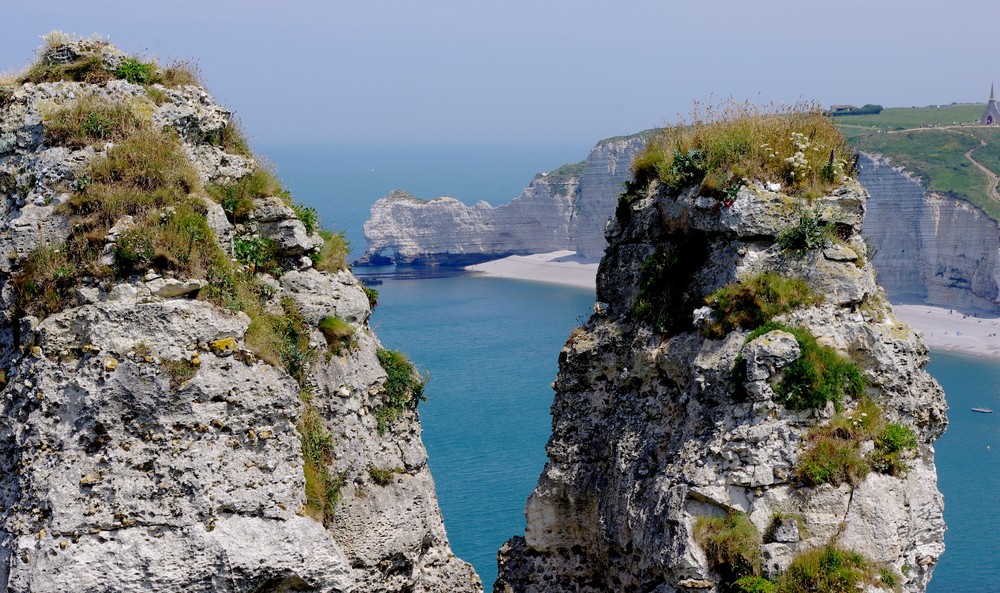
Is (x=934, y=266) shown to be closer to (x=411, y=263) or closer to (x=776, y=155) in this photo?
(x=411, y=263)

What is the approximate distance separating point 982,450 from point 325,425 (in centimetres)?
5477

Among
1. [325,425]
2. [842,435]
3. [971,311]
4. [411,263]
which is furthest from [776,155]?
[411,263]

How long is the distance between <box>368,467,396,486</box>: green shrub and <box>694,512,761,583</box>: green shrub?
15.9ft

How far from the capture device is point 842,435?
13.2 meters

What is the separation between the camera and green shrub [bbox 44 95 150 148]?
47.1 ft

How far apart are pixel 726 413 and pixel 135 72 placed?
412 inches

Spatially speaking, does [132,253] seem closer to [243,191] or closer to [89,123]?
[89,123]

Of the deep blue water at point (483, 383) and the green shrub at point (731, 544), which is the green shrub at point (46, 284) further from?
the green shrub at point (731, 544)

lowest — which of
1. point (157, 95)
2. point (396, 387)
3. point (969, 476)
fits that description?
point (969, 476)

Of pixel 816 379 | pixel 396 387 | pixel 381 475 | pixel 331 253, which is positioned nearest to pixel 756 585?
pixel 816 379

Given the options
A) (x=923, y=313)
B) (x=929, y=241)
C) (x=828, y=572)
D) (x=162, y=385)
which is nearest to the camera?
(x=162, y=385)

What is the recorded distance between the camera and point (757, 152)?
602 inches

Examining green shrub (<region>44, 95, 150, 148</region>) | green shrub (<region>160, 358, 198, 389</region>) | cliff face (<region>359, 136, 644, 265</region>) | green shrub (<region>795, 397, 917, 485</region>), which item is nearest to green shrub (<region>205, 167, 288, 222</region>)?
green shrub (<region>44, 95, 150, 148</region>)

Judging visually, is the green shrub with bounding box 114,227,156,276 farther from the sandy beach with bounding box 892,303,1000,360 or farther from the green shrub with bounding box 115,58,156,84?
the sandy beach with bounding box 892,303,1000,360
